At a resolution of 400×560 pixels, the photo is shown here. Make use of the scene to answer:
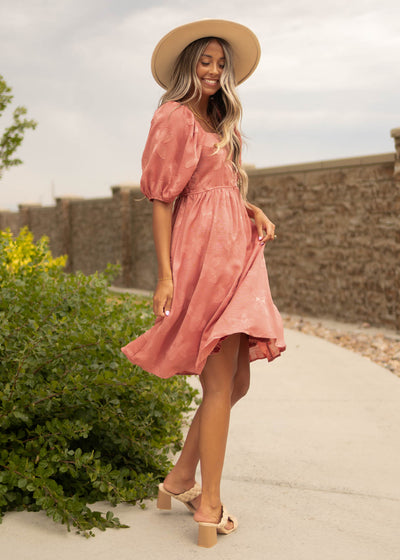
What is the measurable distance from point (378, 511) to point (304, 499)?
0.36 metres

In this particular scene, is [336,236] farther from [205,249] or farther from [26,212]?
[26,212]

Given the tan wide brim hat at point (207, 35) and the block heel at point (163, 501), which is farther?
the block heel at point (163, 501)

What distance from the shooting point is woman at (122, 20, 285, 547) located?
2.60 metres

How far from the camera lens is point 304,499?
3164 mm

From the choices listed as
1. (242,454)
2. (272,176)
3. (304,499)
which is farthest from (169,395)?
(272,176)


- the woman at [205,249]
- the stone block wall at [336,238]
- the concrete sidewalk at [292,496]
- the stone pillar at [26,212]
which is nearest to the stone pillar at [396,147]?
the stone block wall at [336,238]

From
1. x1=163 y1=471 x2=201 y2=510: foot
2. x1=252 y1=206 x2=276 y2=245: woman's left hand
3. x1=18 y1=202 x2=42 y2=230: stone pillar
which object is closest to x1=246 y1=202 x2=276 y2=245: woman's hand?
x1=252 y1=206 x2=276 y2=245: woman's left hand

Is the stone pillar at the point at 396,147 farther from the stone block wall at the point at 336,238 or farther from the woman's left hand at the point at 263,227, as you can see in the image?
Result: the woman's left hand at the point at 263,227

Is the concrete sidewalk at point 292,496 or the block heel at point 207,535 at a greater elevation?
the block heel at point 207,535

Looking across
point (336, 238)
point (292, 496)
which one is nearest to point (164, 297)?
point (292, 496)

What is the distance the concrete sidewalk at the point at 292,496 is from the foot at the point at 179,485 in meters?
0.10

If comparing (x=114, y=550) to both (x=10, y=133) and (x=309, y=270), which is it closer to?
(x=10, y=133)

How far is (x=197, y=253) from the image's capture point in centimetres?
266

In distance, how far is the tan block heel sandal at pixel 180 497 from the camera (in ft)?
9.39
